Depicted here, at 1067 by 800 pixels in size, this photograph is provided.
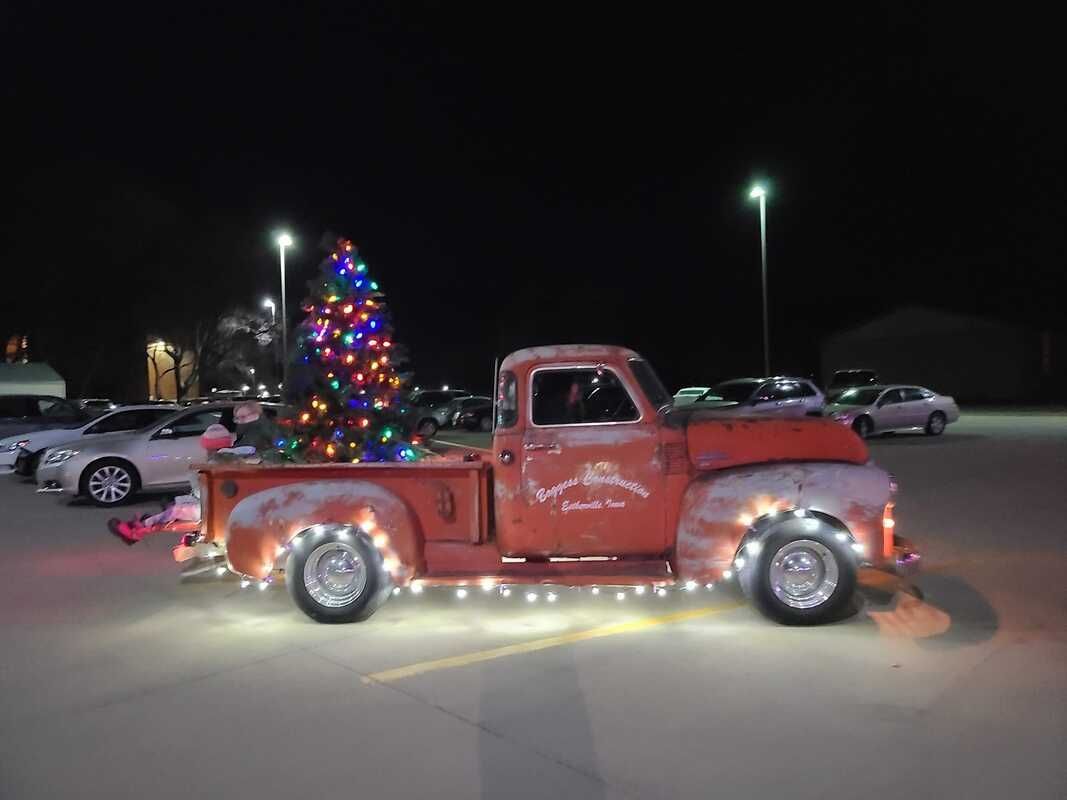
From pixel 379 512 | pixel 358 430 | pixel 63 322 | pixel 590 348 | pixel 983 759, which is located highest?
pixel 63 322

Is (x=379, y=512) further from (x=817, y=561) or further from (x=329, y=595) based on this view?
(x=817, y=561)

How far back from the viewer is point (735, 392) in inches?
853

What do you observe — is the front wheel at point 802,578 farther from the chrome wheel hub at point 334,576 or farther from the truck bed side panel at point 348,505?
the chrome wheel hub at point 334,576

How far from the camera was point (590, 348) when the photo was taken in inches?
271

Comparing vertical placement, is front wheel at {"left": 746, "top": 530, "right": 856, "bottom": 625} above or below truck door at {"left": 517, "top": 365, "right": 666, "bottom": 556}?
below

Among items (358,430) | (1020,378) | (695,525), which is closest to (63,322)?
(358,430)

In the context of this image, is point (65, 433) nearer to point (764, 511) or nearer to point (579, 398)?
point (579, 398)

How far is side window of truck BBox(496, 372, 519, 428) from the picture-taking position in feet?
22.0

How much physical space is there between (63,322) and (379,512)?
38.8 m

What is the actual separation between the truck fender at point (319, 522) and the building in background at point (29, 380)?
32053 millimetres

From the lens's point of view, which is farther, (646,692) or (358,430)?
(358,430)

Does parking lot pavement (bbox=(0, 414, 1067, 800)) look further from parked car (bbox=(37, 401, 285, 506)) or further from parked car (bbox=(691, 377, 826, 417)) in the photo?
parked car (bbox=(691, 377, 826, 417))

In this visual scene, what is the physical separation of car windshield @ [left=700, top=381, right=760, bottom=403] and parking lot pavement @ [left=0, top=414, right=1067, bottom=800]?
41.6 ft

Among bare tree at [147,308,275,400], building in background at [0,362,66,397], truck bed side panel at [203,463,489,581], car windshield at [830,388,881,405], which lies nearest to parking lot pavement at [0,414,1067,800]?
truck bed side panel at [203,463,489,581]
